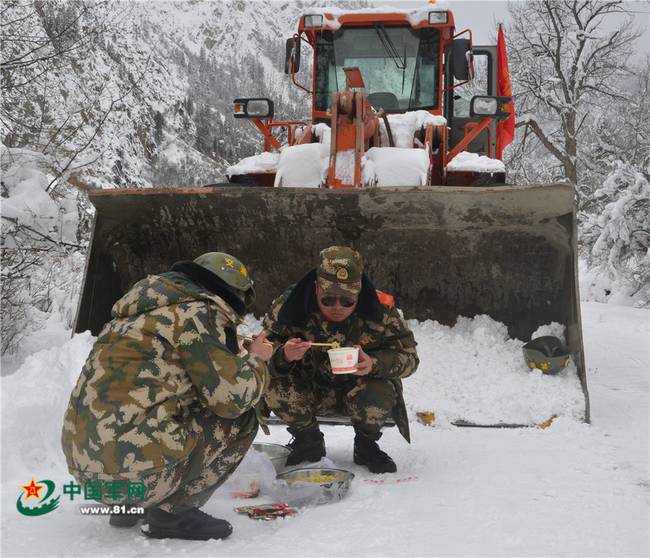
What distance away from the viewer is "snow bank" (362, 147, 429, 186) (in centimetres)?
408

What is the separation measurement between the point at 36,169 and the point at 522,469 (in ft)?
11.4

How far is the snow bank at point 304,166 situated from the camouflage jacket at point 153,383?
2.39 m

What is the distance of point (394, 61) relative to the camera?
5.55m

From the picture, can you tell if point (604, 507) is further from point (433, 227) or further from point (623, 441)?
point (433, 227)

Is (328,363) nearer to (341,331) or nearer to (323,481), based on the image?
(341,331)

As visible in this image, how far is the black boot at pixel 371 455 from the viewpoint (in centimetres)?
288

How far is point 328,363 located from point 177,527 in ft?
3.71

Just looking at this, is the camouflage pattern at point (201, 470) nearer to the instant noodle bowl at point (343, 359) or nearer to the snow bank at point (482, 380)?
the instant noodle bowl at point (343, 359)

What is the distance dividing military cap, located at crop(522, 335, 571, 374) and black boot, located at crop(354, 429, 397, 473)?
133cm

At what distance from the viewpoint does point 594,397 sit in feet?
13.9

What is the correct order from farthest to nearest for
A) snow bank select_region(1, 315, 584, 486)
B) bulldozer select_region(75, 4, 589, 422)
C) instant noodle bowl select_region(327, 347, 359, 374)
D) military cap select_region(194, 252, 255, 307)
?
1. bulldozer select_region(75, 4, 589, 422)
2. snow bank select_region(1, 315, 584, 486)
3. instant noodle bowl select_region(327, 347, 359, 374)
4. military cap select_region(194, 252, 255, 307)

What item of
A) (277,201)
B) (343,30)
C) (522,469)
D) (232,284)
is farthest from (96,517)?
(343,30)

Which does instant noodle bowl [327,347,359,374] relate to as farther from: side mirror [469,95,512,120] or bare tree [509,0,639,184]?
bare tree [509,0,639,184]

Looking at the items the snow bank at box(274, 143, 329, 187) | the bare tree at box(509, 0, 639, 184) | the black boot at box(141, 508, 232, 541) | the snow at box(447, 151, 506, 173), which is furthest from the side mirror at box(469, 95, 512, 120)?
the bare tree at box(509, 0, 639, 184)
